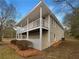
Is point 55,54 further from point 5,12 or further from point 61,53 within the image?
point 5,12

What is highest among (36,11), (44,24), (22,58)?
(36,11)

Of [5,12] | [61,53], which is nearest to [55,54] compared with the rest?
[61,53]

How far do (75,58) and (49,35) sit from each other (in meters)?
9.26

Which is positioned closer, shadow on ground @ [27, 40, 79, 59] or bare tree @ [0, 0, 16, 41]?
shadow on ground @ [27, 40, 79, 59]

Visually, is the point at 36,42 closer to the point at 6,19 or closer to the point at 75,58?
the point at 75,58

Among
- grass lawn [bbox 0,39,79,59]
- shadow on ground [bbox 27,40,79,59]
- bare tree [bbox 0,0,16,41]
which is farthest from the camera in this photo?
bare tree [bbox 0,0,16,41]

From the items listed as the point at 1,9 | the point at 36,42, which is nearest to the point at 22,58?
the point at 36,42

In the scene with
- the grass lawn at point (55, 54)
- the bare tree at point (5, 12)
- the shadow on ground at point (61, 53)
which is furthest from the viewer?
the bare tree at point (5, 12)

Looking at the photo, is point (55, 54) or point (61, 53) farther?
point (61, 53)

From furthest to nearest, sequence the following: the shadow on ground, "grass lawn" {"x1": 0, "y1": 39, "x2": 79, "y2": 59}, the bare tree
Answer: the bare tree → the shadow on ground → "grass lawn" {"x1": 0, "y1": 39, "x2": 79, "y2": 59}

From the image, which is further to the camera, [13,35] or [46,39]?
[13,35]

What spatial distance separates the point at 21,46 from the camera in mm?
24844

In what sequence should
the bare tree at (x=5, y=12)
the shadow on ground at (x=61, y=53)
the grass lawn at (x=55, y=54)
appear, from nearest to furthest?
the grass lawn at (x=55, y=54) < the shadow on ground at (x=61, y=53) < the bare tree at (x=5, y=12)

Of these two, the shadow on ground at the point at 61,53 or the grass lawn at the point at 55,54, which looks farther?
the shadow on ground at the point at 61,53
